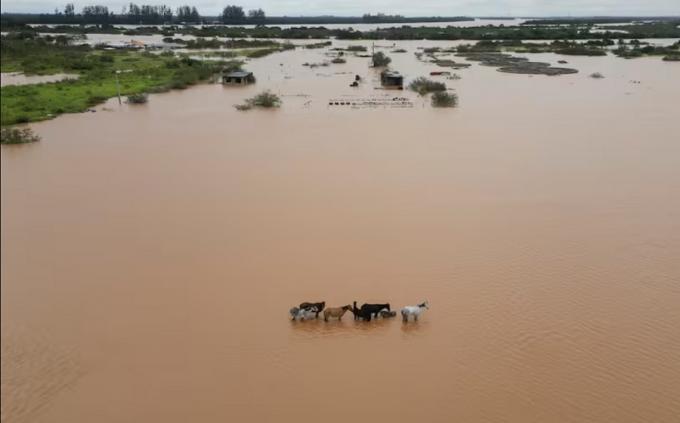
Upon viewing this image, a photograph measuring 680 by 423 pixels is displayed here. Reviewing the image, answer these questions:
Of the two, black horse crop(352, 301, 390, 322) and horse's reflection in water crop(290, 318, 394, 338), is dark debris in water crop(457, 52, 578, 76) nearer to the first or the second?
black horse crop(352, 301, 390, 322)

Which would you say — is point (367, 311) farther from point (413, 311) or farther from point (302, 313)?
point (302, 313)

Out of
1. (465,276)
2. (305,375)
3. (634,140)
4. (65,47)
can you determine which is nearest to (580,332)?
(465,276)

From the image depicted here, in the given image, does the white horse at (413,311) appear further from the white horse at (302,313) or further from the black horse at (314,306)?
the white horse at (302,313)

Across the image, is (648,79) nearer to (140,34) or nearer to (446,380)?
(446,380)

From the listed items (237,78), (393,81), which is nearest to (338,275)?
(393,81)

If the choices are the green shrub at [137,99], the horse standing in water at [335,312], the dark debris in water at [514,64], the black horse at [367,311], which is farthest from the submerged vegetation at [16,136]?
the dark debris in water at [514,64]
